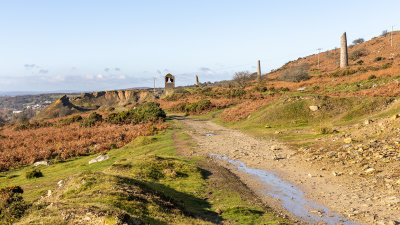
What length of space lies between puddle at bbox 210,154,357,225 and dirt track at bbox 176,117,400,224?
0.25 m

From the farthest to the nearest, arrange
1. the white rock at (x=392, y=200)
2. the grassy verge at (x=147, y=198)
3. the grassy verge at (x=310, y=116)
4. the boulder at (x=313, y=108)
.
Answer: the boulder at (x=313, y=108) < the grassy verge at (x=310, y=116) < the white rock at (x=392, y=200) < the grassy verge at (x=147, y=198)

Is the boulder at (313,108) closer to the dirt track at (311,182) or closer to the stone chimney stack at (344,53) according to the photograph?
the dirt track at (311,182)

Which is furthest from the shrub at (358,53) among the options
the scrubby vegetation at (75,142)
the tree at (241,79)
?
the scrubby vegetation at (75,142)

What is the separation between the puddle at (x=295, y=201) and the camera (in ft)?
30.2

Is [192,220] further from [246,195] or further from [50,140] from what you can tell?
[50,140]

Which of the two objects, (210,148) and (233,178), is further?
(210,148)

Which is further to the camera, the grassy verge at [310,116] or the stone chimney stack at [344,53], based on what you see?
the stone chimney stack at [344,53]

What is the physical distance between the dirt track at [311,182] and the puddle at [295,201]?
0.83 feet

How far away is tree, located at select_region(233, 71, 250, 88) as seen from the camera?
76.4m

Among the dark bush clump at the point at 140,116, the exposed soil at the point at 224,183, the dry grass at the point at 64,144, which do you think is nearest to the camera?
the exposed soil at the point at 224,183

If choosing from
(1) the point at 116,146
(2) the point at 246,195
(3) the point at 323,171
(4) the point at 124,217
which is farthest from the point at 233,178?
(1) the point at 116,146

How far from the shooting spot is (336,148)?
16.8 meters

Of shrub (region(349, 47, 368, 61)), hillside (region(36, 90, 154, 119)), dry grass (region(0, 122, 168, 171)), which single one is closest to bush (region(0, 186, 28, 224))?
dry grass (region(0, 122, 168, 171))

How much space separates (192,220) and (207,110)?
39721 mm
